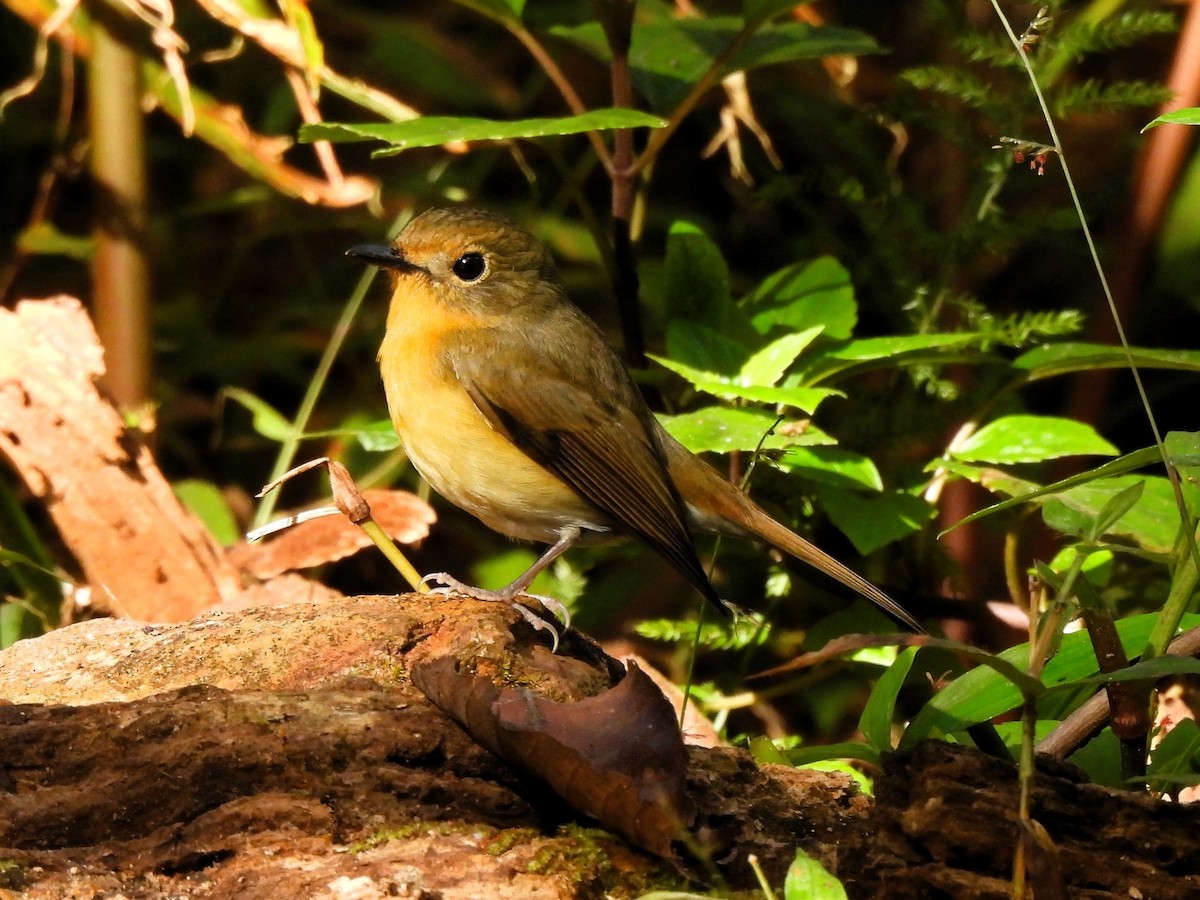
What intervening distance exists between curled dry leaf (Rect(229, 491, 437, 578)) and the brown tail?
589 millimetres

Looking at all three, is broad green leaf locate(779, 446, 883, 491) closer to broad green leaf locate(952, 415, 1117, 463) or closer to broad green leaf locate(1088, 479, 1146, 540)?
broad green leaf locate(952, 415, 1117, 463)

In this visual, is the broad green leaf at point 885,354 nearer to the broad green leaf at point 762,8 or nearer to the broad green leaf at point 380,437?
the broad green leaf at point 762,8

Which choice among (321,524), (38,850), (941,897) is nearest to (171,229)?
(321,524)

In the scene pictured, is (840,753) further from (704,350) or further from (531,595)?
(704,350)

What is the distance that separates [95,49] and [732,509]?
2310mm

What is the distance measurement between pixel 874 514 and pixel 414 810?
4.61 feet

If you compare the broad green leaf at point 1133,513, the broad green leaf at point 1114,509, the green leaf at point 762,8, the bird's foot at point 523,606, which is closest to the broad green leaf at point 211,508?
the bird's foot at point 523,606

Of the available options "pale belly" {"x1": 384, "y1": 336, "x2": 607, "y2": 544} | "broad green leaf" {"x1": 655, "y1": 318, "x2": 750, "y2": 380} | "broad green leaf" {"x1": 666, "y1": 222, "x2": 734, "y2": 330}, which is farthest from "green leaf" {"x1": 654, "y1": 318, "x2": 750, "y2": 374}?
"pale belly" {"x1": 384, "y1": 336, "x2": 607, "y2": 544}

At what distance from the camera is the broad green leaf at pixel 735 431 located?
2807 millimetres

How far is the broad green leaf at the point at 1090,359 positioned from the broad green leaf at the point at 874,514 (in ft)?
1.32

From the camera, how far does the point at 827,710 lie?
3.53 metres

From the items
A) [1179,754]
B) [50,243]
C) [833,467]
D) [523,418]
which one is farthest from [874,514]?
[50,243]

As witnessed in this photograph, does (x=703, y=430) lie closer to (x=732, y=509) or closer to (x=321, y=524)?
(x=732, y=509)

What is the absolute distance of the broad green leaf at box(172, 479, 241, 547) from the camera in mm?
4105
